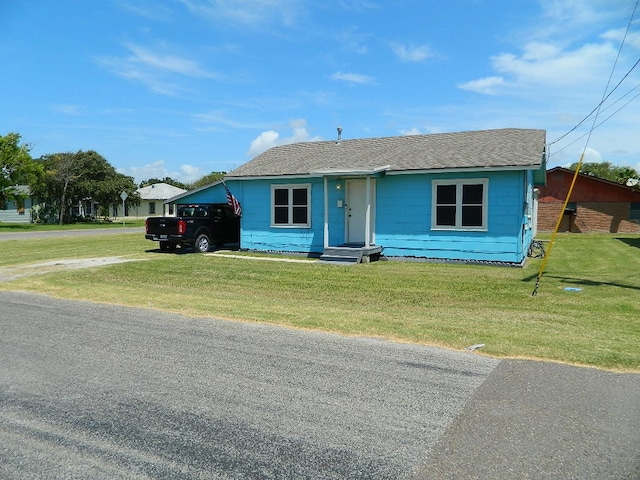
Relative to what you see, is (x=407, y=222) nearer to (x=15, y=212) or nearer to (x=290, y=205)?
(x=290, y=205)

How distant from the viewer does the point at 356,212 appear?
658 inches

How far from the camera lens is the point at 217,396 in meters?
4.57

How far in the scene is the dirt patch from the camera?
12945mm

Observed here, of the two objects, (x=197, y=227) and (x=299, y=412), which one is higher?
(x=197, y=227)

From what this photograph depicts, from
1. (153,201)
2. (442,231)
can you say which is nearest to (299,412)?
(442,231)

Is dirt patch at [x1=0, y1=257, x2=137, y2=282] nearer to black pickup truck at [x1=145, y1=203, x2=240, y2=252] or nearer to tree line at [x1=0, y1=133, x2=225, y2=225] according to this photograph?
black pickup truck at [x1=145, y1=203, x2=240, y2=252]

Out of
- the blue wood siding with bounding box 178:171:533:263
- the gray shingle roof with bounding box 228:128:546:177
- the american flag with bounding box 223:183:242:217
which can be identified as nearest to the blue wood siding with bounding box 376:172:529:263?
the blue wood siding with bounding box 178:171:533:263

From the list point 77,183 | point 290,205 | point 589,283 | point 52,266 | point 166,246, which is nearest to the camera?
point 589,283

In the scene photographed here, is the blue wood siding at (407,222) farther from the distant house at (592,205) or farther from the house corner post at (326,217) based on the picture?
the distant house at (592,205)

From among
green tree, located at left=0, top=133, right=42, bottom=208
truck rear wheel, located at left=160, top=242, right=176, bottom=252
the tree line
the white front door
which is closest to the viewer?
the white front door

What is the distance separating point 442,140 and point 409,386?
46.7 ft

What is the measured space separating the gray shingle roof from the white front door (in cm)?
68

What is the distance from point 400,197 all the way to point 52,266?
1064 cm

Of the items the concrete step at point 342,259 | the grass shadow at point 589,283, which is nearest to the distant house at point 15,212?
the concrete step at point 342,259
